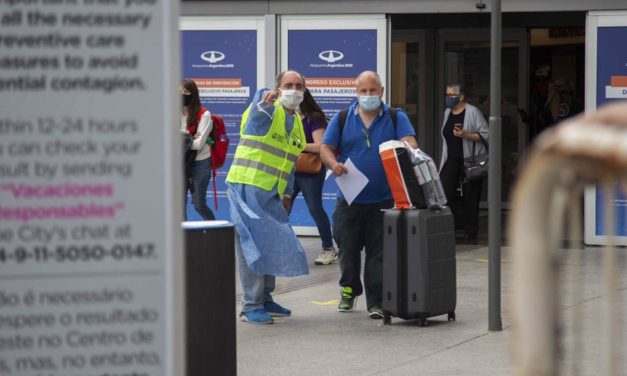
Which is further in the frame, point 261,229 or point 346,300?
point 346,300

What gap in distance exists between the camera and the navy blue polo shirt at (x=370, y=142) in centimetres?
934

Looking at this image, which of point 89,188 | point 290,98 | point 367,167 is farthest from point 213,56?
point 89,188

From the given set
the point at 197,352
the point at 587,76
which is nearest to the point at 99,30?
the point at 197,352

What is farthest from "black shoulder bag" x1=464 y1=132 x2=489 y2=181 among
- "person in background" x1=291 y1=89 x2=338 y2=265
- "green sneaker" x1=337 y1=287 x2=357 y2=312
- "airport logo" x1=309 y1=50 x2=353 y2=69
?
"green sneaker" x1=337 y1=287 x2=357 y2=312

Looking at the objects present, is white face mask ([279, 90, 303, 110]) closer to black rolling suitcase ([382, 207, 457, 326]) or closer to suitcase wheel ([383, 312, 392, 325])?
black rolling suitcase ([382, 207, 457, 326])

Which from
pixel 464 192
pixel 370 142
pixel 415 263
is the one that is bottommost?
pixel 415 263

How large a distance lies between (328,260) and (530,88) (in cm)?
669

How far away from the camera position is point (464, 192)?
587 inches

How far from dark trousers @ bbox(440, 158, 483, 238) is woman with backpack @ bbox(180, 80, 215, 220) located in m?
2.90

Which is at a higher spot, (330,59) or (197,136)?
(330,59)

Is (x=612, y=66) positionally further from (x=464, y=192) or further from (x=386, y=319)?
(x=386, y=319)

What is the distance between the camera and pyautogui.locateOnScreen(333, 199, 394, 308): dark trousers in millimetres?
9398

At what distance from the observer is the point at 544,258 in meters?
1.55

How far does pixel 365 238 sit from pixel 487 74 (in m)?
9.37
